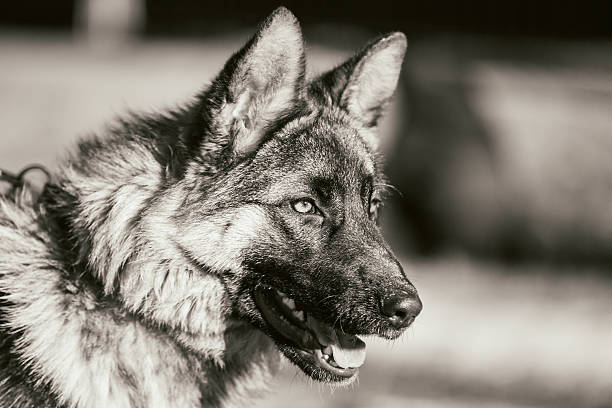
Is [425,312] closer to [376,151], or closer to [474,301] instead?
[474,301]

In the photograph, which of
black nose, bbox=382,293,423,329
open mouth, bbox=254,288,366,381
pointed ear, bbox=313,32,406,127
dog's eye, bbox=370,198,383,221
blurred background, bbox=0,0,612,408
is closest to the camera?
black nose, bbox=382,293,423,329

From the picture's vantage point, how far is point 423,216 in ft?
32.2

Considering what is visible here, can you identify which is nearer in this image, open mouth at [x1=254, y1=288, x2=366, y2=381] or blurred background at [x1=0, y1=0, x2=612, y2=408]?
open mouth at [x1=254, y1=288, x2=366, y2=381]

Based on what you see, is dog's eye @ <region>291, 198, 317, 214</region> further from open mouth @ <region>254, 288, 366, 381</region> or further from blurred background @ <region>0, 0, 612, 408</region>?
blurred background @ <region>0, 0, 612, 408</region>

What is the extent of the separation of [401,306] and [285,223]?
1.93ft

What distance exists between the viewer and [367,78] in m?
4.23

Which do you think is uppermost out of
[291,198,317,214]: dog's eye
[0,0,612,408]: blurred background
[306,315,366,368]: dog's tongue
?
[291,198,317,214]: dog's eye

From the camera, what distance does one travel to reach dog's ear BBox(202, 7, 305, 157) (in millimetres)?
3432

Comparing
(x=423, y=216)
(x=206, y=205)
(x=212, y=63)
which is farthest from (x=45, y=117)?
(x=206, y=205)

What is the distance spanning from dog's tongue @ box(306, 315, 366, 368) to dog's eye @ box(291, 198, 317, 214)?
1.45 ft

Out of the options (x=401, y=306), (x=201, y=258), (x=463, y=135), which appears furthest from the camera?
(x=463, y=135)

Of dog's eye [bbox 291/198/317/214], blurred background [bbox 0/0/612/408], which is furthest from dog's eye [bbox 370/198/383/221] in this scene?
blurred background [bbox 0/0/612/408]

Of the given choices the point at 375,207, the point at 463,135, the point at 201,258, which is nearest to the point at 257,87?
the point at 201,258

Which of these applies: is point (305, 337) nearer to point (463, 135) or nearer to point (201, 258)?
point (201, 258)
